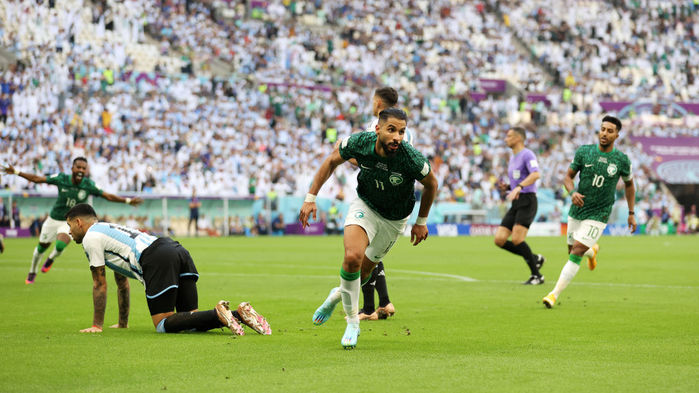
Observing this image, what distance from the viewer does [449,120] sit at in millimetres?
51188

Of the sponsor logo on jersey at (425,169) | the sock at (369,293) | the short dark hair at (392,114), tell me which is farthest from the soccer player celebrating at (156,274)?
the short dark hair at (392,114)

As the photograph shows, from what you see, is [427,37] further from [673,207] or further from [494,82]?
[673,207]

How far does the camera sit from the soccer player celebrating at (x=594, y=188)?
12.5 metres

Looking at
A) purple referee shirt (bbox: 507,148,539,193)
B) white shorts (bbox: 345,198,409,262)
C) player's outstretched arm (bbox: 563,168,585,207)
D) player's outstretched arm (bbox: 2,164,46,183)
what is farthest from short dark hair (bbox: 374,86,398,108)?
player's outstretched arm (bbox: 2,164,46,183)

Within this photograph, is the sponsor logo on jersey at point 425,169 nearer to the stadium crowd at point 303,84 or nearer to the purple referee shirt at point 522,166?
the purple referee shirt at point 522,166

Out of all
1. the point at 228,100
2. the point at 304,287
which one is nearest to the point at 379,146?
the point at 304,287

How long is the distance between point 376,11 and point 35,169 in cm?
2585

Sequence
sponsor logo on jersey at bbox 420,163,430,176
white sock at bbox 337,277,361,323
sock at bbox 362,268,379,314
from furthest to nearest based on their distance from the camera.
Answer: sock at bbox 362,268,379,314 < white sock at bbox 337,277,361,323 < sponsor logo on jersey at bbox 420,163,430,176

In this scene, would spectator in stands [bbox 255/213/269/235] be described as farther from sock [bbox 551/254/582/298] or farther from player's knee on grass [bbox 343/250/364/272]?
player's knee on grass [bbox 343/250/364/272]

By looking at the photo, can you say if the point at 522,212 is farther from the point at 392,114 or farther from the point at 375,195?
the point at 392,114

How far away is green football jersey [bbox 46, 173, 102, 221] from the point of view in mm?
17219

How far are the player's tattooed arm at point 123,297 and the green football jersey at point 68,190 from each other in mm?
7596

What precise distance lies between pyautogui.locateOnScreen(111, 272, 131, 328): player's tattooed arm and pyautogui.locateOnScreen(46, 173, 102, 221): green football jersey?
760cm

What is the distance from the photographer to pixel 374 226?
8.40 m
